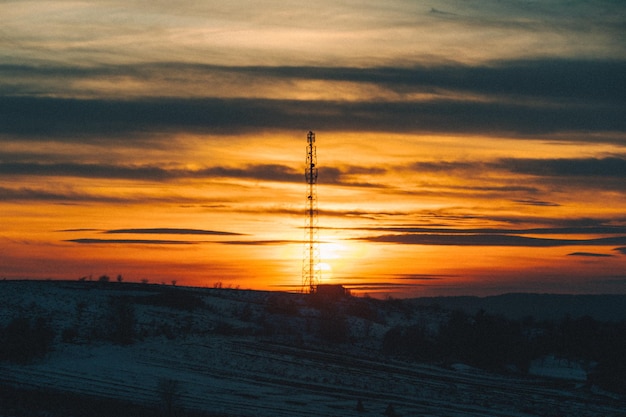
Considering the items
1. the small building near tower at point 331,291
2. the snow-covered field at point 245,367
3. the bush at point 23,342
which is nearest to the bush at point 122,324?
the snow-covered field at point 245,367

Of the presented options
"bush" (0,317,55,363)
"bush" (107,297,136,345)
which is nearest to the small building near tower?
"bush" (107,297,136,345)

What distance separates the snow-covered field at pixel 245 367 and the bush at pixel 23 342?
2.45 feet

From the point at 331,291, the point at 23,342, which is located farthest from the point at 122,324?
the point at 331,291

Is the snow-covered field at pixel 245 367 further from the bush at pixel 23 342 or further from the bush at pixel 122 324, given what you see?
the bush at pixel 23 342

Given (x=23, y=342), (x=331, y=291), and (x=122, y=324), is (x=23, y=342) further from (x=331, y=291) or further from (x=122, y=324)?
(x=331, y=291)

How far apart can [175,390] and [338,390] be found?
11152 mm

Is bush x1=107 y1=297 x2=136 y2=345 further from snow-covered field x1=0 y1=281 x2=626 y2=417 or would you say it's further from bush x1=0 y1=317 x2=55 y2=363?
bush x1=0 y1=317 x2=55 y2=363

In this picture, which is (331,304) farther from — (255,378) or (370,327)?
(255,378)

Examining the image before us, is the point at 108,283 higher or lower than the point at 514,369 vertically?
higher

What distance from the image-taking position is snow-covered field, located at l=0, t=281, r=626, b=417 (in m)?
45.4

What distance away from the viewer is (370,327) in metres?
79.9

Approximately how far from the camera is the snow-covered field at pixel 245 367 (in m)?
45.4

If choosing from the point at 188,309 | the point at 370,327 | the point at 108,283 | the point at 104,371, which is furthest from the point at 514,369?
the point at 108,283

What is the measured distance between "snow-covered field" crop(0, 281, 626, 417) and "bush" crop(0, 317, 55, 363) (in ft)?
2.45
